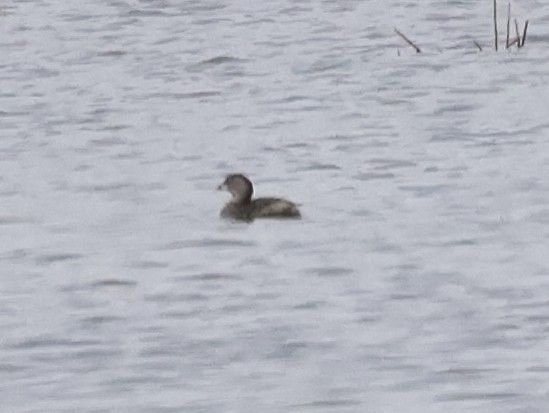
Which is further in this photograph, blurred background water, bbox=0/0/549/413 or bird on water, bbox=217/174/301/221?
bird on water, bbox=217/174/301/221

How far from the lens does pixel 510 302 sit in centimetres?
1000

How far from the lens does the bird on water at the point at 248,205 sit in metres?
12.1

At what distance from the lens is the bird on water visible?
39.8 ft

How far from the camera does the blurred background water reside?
8.96m

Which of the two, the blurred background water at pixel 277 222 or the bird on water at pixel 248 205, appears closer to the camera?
the blurred background water at pixel 277 222

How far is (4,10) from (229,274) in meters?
10.6

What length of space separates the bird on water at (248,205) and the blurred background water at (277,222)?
9 cm

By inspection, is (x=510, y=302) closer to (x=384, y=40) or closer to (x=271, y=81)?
(x=271, y=81)

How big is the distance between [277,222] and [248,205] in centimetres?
27

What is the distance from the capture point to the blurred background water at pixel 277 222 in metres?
8.96

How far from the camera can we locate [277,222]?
479 inches

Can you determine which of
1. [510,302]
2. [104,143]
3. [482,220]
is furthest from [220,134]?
[510,302]

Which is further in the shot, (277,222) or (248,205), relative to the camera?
(248,205)

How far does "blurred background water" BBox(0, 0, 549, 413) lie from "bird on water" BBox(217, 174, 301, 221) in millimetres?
86
